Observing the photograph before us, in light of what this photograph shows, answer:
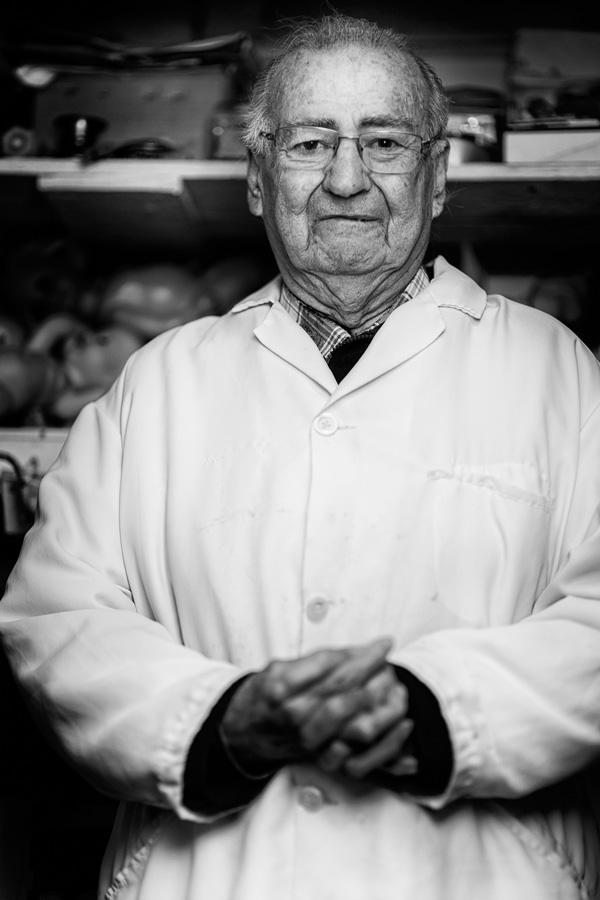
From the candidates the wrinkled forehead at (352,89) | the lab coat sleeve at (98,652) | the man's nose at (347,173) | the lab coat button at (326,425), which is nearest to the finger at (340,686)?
the lab coat sleeve at (98,652)

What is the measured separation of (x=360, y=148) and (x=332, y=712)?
2.52 ft

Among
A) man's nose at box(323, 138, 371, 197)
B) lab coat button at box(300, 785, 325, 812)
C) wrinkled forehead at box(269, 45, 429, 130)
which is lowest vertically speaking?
lab coat button at box(300, 785, 325, 812)

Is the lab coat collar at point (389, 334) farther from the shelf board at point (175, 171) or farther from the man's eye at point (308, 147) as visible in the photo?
the shelf board at point (175, 171)

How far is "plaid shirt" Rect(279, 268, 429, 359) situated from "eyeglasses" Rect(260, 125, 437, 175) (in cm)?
16

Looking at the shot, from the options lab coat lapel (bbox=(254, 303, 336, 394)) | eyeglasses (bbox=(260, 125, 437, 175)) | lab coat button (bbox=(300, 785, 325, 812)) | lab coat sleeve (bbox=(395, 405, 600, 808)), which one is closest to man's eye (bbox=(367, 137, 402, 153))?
eyeglasses (bbox=(260, 125, 437, 175))

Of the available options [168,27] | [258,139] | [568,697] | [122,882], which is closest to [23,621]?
[122,882]

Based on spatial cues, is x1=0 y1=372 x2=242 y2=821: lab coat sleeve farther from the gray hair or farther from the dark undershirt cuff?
the gray hair

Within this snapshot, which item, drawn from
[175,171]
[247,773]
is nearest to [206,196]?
[175,171]

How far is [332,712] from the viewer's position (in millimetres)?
996

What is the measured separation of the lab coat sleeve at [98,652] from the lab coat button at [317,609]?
0.42 ft

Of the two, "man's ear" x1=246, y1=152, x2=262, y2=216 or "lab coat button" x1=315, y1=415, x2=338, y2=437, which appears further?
"man's ear" x1=246, y1=152, x2=262, y2=216

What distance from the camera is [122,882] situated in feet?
3.97

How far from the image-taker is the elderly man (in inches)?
42.4

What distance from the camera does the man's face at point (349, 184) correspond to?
1.40m
